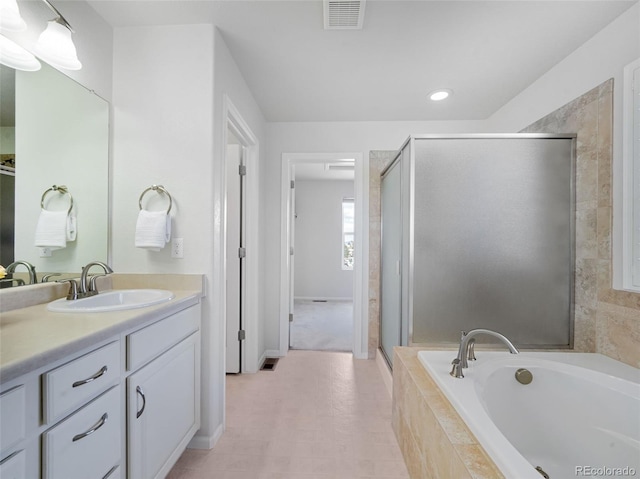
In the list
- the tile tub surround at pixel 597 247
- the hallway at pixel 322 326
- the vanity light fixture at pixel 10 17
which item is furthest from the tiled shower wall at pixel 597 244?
the vanity light fixture at pixel 10 17

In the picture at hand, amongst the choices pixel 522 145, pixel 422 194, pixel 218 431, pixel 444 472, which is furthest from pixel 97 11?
pixel 444 472

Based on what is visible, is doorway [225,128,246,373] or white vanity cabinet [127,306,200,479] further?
doorway [225,128,246,373]

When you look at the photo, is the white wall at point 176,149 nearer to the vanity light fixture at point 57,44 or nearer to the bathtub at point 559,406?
the vanity light fixture at point 57,44

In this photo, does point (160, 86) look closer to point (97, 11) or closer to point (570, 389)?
point (97, 11)

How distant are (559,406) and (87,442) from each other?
195 centimetres

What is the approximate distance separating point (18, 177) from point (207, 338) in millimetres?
1101

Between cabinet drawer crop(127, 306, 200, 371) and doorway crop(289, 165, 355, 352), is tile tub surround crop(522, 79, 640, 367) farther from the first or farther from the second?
doorway crop(289, 165, 355, 352)

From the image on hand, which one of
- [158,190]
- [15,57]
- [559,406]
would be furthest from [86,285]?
[559,406]

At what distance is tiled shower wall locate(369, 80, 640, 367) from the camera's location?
4.69ft

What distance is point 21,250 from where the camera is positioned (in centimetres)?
115

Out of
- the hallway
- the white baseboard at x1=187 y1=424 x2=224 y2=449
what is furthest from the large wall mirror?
the hallway

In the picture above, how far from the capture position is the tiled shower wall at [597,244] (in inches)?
56.2

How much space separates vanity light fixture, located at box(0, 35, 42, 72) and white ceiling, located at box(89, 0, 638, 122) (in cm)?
52

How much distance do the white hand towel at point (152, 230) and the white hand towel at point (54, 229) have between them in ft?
0.94
